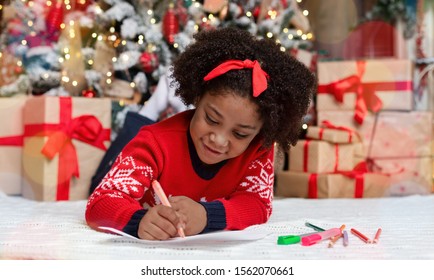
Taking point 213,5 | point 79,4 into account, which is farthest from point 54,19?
point 213,5

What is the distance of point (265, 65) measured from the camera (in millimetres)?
1288

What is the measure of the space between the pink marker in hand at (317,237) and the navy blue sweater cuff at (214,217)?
171mm

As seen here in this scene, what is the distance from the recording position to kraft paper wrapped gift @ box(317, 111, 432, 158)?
238 cm

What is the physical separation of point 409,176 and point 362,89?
382mm

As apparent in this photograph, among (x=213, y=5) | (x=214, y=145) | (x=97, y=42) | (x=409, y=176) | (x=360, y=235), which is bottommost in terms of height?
(x=409, y=176)

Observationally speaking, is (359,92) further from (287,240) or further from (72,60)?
(287,240)

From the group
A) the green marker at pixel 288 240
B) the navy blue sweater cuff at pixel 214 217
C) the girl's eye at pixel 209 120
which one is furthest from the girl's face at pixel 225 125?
the green marker at pixel 288 240

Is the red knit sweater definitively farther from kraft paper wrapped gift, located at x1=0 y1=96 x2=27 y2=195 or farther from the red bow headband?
kraft paper wrapped gift, located at x1=0 y1=96 x2=27 y2=195

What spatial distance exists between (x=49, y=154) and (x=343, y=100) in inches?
45.0

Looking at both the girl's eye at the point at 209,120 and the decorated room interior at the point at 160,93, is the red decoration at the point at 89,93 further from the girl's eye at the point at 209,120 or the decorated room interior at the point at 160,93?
the girl's eye at the point at 209,120

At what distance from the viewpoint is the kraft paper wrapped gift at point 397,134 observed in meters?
2.38

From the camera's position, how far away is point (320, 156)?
2.26 metres
